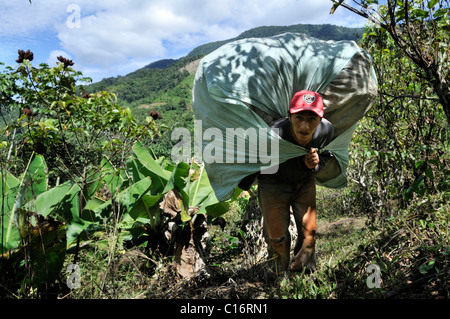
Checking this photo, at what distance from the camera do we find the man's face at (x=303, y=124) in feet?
8.53

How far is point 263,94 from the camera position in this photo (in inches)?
104

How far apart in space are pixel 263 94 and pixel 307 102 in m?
0.34

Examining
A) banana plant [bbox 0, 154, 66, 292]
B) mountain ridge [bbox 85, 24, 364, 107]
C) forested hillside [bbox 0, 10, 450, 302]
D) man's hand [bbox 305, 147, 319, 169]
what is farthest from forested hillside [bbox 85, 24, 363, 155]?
man's hand [bbox 305, 147, 319, 169]

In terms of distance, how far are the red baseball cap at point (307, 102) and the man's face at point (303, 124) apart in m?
0.05

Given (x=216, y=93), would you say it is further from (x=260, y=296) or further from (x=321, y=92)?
(x=260, y=296)

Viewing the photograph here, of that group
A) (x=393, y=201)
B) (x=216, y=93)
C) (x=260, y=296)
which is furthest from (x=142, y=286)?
(x=393, y=201)

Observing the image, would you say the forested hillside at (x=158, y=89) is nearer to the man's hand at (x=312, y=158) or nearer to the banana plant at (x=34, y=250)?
the banana plant at (x=34, y=250)

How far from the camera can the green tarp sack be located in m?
2.56

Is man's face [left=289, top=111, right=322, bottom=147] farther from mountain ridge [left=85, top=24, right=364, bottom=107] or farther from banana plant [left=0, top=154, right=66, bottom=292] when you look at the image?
mountain ridge [left=85, top=24, right=364, bottom=107]

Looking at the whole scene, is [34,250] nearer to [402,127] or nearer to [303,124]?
[303,124]

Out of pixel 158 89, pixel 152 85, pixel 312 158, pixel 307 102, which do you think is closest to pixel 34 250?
pixel 312 158

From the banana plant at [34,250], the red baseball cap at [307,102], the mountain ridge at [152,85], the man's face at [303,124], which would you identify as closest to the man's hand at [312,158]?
the man's face at [303,124]

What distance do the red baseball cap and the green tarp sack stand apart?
0.16m

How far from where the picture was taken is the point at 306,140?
2711 mm
